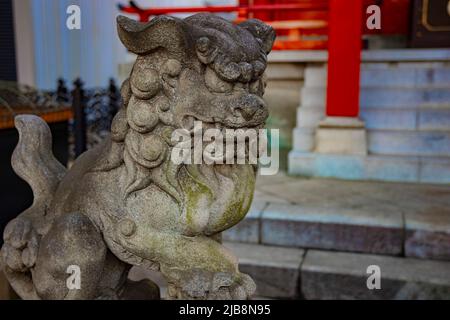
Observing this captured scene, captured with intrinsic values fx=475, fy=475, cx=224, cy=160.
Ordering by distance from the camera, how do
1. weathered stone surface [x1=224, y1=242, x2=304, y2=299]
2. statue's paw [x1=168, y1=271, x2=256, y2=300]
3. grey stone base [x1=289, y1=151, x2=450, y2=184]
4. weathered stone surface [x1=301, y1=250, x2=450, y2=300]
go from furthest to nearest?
grey stone base [x1=289, y1=151, x2=450, y2=184], weathered stone surface [x1=224, y1=242, x2=304, y2=299], weathered stone surface [x1=301, y1=250, x2=450, y2=300], statue's paw [x1=168, y1=271, x2=256, y2=300]

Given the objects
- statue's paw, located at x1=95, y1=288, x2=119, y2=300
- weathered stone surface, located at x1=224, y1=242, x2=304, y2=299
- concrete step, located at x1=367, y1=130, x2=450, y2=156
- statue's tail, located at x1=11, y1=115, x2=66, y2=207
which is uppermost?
statue's tail, located at x1=11, y1=115, x2=66, y2=207

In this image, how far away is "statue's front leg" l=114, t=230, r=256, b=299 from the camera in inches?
51.1

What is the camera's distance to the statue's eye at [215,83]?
1235 millimetres

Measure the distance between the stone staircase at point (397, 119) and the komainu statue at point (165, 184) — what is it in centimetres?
261

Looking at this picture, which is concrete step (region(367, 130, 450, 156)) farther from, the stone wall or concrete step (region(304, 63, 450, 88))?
concrete step (region(304, 63, 450, 88))

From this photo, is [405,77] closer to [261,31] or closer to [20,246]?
[261,31]

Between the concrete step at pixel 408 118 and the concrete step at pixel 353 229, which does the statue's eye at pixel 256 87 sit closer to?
the concrete step at pixel 353 229

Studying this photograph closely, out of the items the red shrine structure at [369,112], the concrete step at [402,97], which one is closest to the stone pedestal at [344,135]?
the red shrine structure at [369,112]

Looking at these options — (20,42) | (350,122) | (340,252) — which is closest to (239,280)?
(340,252)

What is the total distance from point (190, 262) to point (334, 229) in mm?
1520

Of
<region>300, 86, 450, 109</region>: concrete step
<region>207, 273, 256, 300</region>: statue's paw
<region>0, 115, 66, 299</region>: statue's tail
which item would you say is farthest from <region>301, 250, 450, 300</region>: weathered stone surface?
<region>300, 86, 450, 109</region>: concrete step

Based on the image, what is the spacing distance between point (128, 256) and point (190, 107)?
469 millimetres

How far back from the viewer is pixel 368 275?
2316mm

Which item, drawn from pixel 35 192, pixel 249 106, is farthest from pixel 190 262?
pixel 35 192
